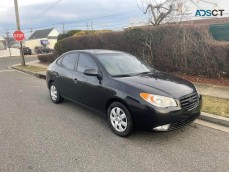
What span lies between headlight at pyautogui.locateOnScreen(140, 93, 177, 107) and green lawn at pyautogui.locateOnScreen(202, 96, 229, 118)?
66.9 inches

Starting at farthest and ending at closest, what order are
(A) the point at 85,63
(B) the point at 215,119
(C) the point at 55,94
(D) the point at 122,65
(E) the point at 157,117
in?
(C) the point at 55,94
(A) the point at 85,63
(D) the point at 122,65
(B) the point at 215,119
(E) the point at 157,117

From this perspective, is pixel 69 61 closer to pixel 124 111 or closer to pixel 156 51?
pixel 124 111

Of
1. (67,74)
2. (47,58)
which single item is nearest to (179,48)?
(67,74)

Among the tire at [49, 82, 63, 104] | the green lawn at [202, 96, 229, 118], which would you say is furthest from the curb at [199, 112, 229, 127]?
the tire at [49, 82, 63, 104]

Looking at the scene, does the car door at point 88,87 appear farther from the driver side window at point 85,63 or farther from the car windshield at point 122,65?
the car windshield at point 122,65

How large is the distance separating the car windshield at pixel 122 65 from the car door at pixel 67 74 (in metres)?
0.91

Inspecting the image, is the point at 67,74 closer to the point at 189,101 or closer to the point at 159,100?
the point at 159,100

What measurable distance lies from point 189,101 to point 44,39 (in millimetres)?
62586

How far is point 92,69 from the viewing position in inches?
181

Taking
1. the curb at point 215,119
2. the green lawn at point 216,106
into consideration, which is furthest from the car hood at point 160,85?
the green lawn at point 216,106

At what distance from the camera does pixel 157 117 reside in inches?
144

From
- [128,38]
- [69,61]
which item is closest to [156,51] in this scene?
[128,38]

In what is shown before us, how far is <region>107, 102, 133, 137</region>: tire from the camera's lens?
396 cm

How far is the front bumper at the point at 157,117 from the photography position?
367 cm
